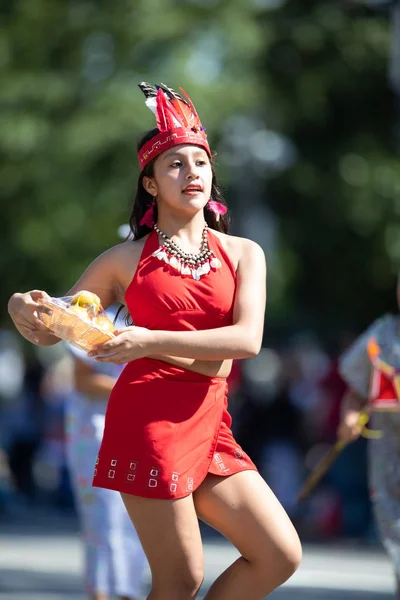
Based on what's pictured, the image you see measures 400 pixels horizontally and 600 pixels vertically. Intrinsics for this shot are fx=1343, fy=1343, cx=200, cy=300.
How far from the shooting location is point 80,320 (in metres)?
4.07

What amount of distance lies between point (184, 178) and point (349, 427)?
2159 millimetres

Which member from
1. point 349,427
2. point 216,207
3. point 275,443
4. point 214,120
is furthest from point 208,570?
point 214,120

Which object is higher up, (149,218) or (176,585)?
(149,218)

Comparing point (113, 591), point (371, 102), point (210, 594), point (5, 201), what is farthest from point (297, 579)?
point (371, 102)

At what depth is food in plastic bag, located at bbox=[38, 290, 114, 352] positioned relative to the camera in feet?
13.3

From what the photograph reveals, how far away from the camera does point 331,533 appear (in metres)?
13.0

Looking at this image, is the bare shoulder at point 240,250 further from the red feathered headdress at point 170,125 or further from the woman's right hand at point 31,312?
the woman's right hand at point 31,312

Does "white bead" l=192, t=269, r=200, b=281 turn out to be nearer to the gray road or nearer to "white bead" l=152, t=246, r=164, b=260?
"white bead" l=152, t=246, r=164, b=260

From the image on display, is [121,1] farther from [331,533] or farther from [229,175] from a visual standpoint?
[331,533]

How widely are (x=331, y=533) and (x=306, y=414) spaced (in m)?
2.16

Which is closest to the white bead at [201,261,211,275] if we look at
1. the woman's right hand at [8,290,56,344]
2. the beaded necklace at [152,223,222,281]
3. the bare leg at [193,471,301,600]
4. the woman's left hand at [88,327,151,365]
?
the beaded necklace at [152,223,222,281]

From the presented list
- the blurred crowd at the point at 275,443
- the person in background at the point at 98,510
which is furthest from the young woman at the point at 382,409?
the blurred crowd at the point at 275,443

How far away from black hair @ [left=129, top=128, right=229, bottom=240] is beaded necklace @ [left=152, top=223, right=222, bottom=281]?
199mm

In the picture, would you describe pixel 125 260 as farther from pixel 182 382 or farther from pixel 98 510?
pixel 98 510
